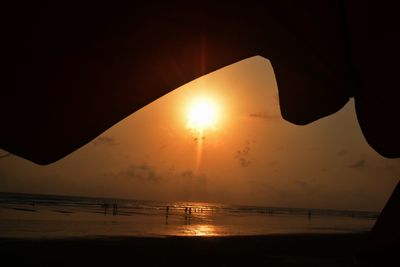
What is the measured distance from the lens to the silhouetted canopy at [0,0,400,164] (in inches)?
91.3

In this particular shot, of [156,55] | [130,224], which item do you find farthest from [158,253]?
[130,224]

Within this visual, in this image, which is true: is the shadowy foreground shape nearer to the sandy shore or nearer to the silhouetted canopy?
the silhouetted canopy

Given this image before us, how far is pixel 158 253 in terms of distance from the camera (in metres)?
14.7

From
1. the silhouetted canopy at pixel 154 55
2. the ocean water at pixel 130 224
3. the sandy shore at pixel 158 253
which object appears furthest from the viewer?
the ocean water at pixel 130 224

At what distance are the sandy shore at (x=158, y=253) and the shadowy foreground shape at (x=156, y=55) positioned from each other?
10362 millimetres

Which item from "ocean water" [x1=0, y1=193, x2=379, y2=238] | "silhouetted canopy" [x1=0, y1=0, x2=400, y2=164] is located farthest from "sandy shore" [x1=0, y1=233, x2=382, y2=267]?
"silhouetted canopy" [x1=0, y1=0, x2=400, y2=164]

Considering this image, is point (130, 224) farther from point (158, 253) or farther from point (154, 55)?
point (154, 55)

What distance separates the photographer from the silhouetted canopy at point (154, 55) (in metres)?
2.32

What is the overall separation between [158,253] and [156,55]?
42.6 ft

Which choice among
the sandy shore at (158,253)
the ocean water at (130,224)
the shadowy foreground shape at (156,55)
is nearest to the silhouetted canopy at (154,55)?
the shadowy foreground shape at (156,55)

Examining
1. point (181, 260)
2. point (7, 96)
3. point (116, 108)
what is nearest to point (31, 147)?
point (7, 96)

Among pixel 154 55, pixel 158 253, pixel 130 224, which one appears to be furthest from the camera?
pixel 130 224

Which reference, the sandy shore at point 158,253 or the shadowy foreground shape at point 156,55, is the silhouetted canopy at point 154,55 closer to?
the shadowy foreground shape at point 156,55

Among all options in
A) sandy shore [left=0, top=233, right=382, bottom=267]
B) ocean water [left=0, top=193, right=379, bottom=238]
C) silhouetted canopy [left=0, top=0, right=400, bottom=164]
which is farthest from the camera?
ocean water [left=0, top=193, right=379, bottom=238]
